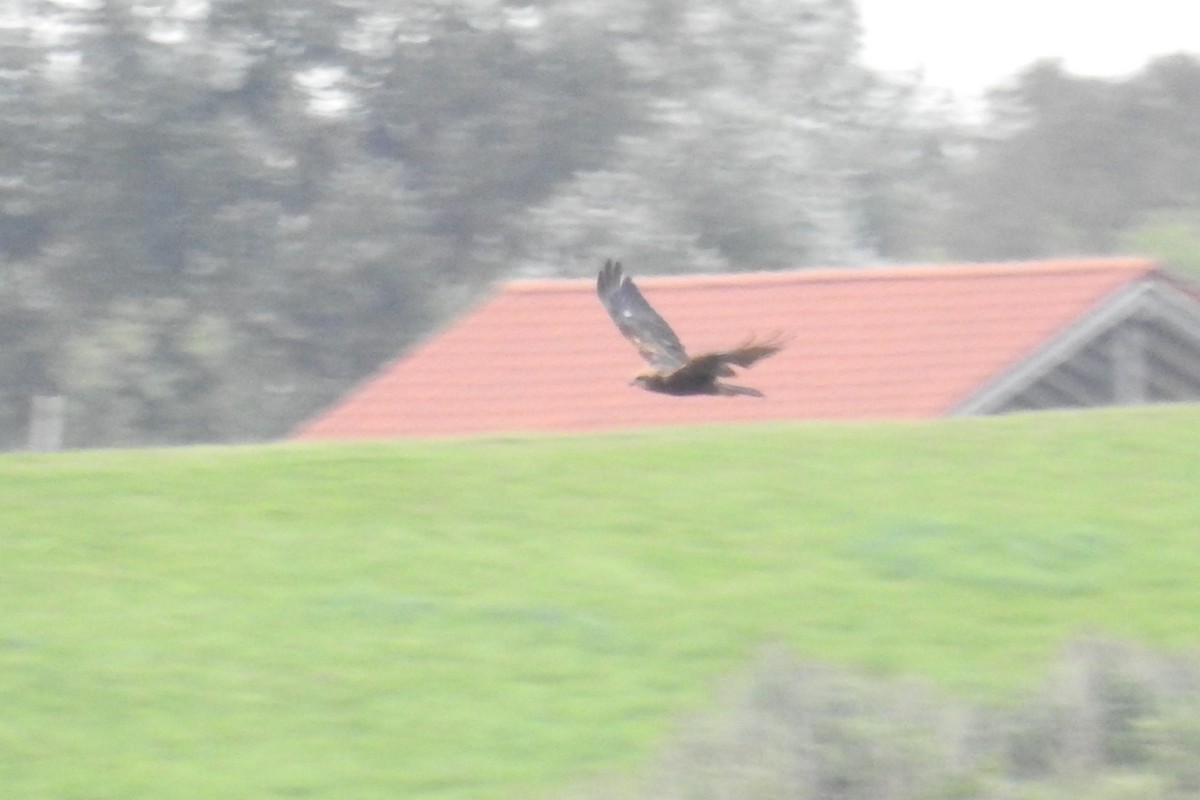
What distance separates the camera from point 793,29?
25.7 metres

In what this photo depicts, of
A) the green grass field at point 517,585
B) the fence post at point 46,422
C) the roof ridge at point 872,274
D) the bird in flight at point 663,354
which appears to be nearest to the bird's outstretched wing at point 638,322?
the bird in flight at point 663,354

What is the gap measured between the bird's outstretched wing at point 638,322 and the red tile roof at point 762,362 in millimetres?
5907

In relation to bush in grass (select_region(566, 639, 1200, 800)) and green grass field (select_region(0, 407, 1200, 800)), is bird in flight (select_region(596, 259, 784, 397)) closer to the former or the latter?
green grass field (select_region(0, 407, 1200, 800))

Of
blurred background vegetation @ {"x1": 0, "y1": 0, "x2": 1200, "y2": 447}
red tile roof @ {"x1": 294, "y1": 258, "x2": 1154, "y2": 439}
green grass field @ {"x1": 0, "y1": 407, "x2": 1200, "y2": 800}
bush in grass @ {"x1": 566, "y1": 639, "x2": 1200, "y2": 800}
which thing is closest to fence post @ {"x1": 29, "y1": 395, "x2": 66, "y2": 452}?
blurred background vegetation @ {"x1": 0, "y1": 0, "x2": 1200, "y2": 447}

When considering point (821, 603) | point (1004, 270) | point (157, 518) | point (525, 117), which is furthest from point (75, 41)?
point (821, 603)

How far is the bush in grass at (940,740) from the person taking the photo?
5570mm

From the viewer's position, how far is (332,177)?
23.6 m

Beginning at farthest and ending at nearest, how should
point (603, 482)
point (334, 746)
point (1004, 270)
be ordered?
point (1004, 270)
point (603, 482)
point (334, 746)

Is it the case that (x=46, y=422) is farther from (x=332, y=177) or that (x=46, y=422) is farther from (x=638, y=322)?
(x=638, y=322)

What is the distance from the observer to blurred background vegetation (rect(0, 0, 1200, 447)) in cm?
2247

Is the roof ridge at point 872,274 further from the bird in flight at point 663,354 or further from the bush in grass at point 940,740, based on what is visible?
the bush in grass at point 940,740

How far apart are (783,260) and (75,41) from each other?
771cm

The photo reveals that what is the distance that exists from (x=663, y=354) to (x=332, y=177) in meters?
16.4

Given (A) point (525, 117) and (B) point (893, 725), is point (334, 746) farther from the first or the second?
(A) point (525, 117)
